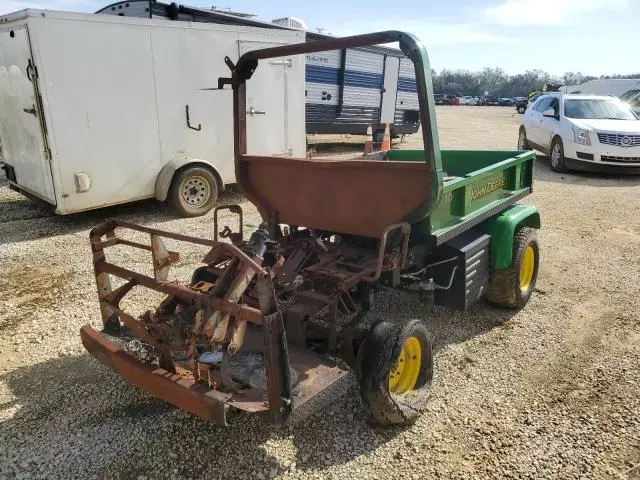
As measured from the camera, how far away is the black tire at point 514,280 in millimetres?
4406

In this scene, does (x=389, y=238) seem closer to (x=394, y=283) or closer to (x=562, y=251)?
(x=394, y=283)

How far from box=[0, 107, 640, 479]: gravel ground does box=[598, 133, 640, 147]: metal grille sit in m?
6.28

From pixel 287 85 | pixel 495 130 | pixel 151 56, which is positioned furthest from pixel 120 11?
pixel 495 130

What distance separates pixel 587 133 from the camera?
35.4 feet

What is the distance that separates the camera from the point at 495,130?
74.2 feet

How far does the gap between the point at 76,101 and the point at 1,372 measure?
4119 mm

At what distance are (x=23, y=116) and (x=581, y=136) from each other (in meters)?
10.4

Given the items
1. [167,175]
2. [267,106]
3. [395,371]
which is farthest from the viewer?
[267,106]

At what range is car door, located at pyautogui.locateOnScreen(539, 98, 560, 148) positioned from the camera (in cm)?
1175

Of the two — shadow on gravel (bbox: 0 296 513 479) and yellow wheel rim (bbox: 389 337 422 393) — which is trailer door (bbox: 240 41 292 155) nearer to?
shadow on gravel (bbox: 0 296 513 479)

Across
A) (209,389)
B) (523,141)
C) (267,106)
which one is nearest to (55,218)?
(267,106)

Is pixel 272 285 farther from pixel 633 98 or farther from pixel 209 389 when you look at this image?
pixel 633 98

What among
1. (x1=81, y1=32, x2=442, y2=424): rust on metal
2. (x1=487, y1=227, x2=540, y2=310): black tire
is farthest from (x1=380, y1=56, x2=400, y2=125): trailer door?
(x1=81, y1=32, x2=442, y2=424): rust on metal

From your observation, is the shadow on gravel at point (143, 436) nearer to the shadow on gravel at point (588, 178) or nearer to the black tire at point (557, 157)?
the shadow on gravel at point (588, 178)
